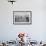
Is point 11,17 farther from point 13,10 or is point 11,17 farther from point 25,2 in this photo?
point 25,2

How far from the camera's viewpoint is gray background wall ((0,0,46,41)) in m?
5.38

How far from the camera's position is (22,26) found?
5.40m

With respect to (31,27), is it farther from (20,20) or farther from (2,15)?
(2,15)

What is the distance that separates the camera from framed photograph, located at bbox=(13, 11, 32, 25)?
538cm

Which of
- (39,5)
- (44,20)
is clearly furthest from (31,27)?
(39,5)

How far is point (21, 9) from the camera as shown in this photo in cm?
539

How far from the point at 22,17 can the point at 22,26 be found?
0.36 metres

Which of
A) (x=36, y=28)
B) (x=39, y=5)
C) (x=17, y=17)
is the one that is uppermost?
(x=39, y=5)

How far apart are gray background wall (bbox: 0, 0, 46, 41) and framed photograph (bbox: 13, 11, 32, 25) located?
0.12 m

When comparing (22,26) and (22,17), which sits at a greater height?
(22,17)

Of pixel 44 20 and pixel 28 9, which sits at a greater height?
pixel 28 9

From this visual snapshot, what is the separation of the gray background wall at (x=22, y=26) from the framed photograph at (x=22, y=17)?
0.12 meters

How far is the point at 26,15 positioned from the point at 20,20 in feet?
1.03

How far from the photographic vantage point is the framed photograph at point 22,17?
5.38 meters
